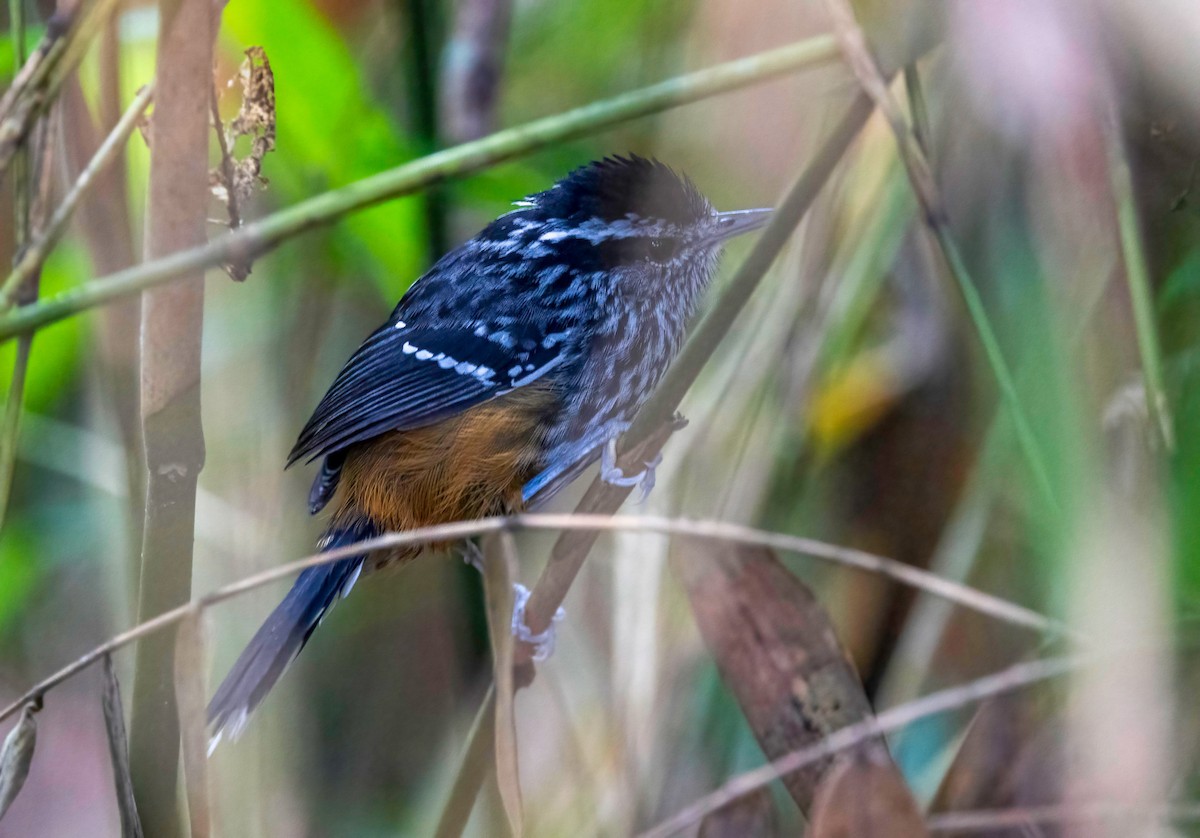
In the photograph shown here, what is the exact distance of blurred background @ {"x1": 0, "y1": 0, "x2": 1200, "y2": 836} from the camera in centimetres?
82

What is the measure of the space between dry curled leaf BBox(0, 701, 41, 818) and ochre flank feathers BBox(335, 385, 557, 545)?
1.14 ft

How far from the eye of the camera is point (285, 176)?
97 centimetres

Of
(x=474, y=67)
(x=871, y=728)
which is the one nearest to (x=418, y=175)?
(x=474, y=67)

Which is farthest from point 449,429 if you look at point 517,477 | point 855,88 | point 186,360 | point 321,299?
point 855,88

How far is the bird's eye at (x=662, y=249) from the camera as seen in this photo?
0.98 metres

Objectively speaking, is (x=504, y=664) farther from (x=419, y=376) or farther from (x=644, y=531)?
(x=419, y=376)

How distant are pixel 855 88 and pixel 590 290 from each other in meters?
0.36

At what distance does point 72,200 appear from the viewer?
949 mm

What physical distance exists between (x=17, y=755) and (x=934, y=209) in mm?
936

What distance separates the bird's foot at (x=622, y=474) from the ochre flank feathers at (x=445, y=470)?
15 cm

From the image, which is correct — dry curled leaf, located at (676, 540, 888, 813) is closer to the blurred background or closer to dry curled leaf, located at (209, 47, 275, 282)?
the blurred background

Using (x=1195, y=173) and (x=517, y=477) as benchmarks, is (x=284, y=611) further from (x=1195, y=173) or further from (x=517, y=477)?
(x=1195, y=173)

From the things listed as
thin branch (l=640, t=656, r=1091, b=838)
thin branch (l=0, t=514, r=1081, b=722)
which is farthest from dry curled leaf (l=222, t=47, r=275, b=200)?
thin branch (l=640, t=656, r=1091, b=838)

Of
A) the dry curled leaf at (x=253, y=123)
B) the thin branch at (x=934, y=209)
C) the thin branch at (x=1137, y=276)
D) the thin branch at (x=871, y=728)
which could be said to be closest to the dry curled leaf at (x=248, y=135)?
the dry curled leaf at (x=253, y=123)
